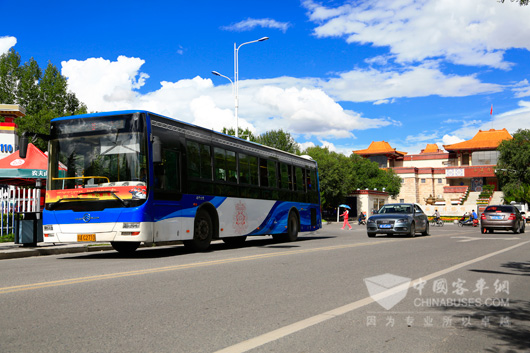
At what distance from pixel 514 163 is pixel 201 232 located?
7971cm

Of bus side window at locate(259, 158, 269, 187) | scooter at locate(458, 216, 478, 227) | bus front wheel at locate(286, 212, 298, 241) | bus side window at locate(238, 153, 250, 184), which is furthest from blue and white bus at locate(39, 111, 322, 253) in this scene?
scooter at locate(458, 216, 478, 227)

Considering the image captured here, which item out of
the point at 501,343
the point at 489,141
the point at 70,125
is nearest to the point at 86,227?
the point at 70,125

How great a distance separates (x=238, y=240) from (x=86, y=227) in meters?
7.51

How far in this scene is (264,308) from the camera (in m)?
6.07

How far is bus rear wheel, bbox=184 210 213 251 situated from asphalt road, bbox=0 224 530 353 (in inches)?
146

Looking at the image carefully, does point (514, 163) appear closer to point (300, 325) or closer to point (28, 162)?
point (28, 162)

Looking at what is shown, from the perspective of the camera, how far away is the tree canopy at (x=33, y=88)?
66.1m

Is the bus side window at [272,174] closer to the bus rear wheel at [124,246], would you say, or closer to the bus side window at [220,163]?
the bus side window at [220,163]

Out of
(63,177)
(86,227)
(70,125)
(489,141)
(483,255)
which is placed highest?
(489,141)

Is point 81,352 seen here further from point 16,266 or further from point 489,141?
point 489,141

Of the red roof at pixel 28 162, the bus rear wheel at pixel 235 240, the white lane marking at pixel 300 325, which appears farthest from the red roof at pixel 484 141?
the white lane marking at pixel 300 325

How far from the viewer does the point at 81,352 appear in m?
4.17

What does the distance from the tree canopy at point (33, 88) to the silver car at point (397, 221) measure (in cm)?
5106

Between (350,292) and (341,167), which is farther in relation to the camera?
(341,167)
